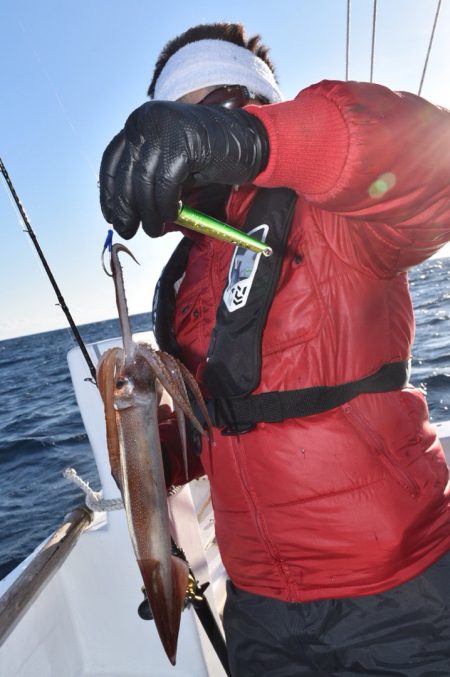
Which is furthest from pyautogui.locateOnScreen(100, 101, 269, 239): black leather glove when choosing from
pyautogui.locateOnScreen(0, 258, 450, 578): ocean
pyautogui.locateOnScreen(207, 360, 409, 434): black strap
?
pyautogui.locateOnScreen(0, 258, 450, 578): ocean

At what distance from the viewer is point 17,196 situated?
4184 mm

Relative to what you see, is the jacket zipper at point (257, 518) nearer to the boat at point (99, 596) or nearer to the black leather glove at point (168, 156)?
the black leather glove at point (168, 156)

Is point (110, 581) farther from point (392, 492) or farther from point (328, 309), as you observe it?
point (328, 309)

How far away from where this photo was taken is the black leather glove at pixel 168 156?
4.66ft

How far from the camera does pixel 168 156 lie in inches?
55.7


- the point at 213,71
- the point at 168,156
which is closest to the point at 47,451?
the point at 213,71

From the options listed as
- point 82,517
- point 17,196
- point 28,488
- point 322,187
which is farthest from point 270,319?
point 28,488

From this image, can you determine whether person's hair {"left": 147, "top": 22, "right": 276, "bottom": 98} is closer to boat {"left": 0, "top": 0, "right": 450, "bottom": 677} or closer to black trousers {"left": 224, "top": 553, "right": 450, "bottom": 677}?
boat {"left": 0, "top": 0, "right": 450, "bottom": 677}

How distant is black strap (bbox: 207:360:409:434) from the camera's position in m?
1.99

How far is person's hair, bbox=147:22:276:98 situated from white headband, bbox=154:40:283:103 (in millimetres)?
158

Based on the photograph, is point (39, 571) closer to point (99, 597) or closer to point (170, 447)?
point (99, 597)

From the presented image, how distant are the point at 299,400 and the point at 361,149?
3.20ft

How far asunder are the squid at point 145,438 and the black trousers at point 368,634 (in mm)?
488

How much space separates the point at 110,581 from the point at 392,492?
105 inches
